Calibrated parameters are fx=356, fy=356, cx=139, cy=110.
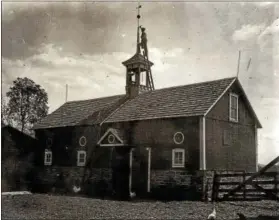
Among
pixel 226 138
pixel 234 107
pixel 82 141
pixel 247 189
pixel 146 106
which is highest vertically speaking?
pixel 146 106

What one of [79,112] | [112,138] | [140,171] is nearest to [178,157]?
[140,171]

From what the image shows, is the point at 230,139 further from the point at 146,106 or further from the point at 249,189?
the point at 249,189

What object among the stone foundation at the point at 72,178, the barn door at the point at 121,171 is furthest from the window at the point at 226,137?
the stone foundation at the point at 72,178

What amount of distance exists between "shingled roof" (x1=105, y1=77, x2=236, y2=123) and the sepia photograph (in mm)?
79

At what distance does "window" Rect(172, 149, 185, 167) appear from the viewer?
58.2 ft

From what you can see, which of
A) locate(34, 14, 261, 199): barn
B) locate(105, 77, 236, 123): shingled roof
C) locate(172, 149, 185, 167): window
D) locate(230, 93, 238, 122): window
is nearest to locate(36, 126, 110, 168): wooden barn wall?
locate(34, 14, 261, 199): barn

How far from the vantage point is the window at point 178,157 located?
58.2 ft

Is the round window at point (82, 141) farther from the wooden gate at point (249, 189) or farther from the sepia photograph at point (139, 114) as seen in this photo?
the wooden gate at point (249, 189)

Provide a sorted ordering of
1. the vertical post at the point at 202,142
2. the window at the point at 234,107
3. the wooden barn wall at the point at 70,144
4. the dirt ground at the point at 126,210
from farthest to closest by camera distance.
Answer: the wooden barn wall at the point at 70,144 → the window at the point at 234,107 → the vertical post at the point at 202,142 → the dirt ground at the point at 126,210

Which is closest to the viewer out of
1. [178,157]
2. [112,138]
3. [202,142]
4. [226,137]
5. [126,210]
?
[126,210]

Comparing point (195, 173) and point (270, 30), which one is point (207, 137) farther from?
point (270, 30)

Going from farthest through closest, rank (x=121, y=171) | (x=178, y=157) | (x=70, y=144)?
(x=70, y=144) → (x=121, y=171) → (x=178, y=157)

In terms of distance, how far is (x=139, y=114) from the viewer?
20016mm

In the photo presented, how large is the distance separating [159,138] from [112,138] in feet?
9.59
